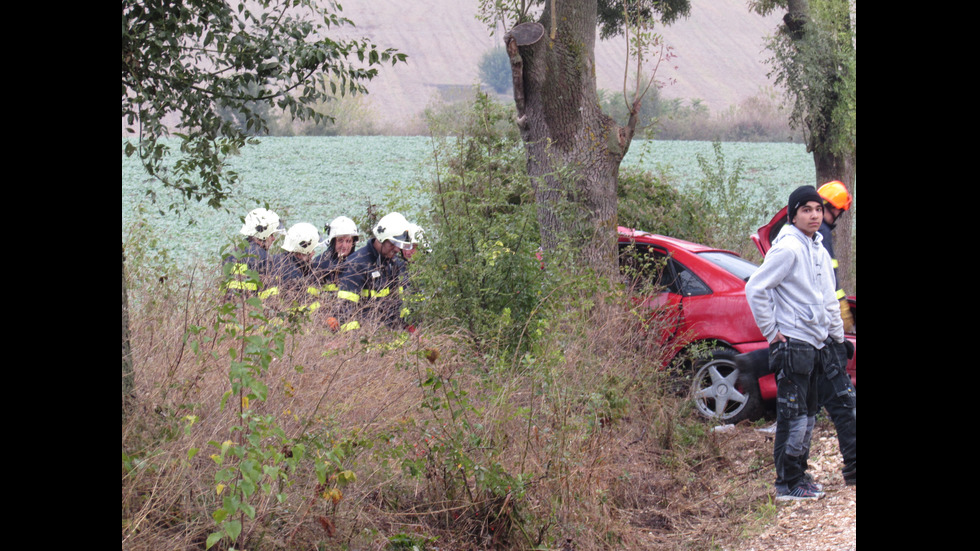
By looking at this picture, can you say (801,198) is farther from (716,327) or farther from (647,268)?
(647,268)

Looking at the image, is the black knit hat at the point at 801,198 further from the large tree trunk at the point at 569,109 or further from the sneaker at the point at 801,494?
the large tree trunk at the point at 569,109

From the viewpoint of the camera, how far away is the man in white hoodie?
4887 mm

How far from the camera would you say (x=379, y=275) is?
7105 mm

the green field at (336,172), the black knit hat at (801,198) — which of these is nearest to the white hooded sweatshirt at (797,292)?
the black knit hat at (801,198)

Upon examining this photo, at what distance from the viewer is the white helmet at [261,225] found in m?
7.03

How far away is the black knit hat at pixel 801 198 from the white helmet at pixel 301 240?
4.15 m

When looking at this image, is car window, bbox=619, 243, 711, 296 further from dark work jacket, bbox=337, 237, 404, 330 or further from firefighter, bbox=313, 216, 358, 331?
firefighter, bbox=313, 216, 358, 331

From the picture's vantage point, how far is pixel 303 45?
15.0ft

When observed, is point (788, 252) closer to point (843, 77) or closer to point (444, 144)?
point (444, 144)

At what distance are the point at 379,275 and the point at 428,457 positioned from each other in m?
3.26

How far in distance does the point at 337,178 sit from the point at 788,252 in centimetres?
1948

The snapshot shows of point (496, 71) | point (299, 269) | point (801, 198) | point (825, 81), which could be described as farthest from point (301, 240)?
point (496, 71)

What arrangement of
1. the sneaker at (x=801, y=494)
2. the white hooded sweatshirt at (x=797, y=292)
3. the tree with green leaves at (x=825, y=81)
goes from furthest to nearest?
the tree with green leaves at (x=825, y=81)
the sneaker at (x=801, y=494)
the white hooded sweatshirt at (x=797, y=292)
